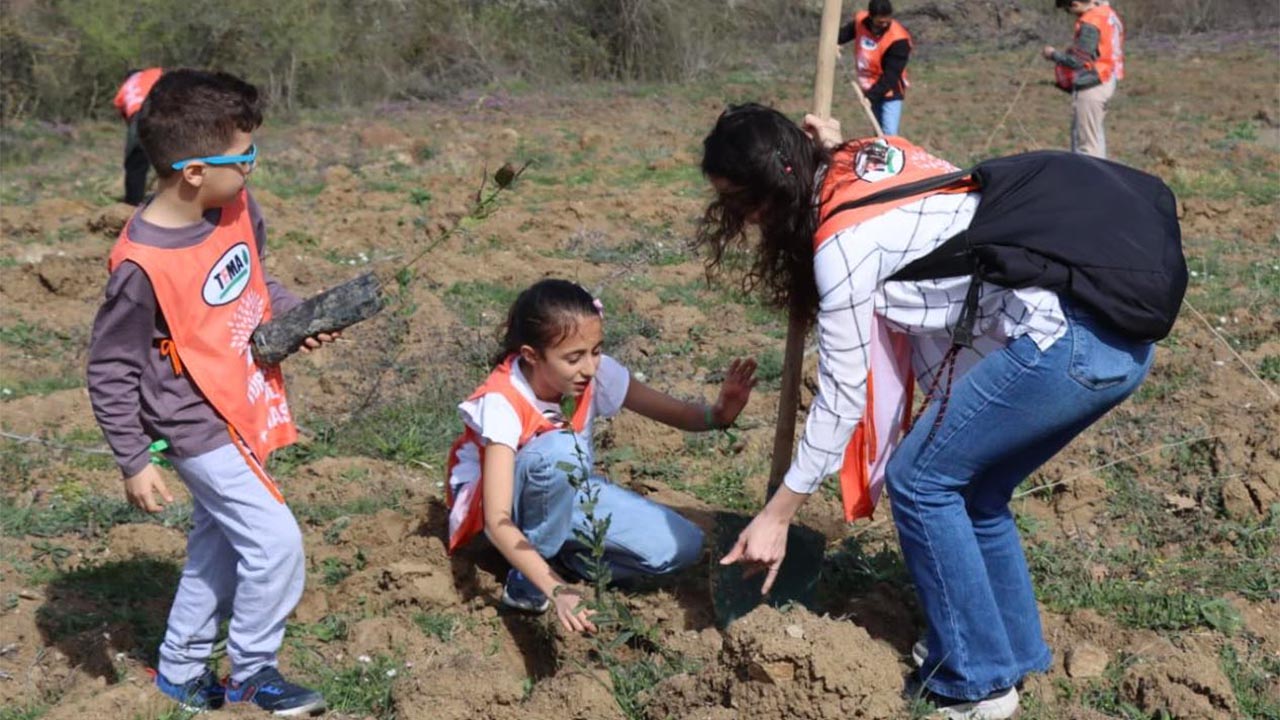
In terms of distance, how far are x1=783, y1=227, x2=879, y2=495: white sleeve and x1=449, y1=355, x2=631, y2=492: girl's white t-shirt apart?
0.84 metres

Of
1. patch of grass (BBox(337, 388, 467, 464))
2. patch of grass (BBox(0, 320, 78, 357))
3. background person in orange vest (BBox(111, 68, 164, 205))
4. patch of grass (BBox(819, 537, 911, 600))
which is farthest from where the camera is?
background person in orange vest (BBox(111, 68, 164, 205))

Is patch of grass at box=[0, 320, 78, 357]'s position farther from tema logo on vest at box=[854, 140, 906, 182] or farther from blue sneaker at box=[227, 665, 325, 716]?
tema logo on vest at box=[854, 140, 906, 182]

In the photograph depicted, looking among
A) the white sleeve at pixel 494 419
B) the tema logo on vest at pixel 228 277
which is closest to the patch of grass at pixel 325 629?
the white sleeve at pixel 494 419

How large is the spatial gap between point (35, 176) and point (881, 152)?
35.6 ft

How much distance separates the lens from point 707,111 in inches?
608

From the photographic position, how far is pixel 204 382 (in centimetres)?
318

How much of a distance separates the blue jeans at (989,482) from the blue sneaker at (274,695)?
1.50 m

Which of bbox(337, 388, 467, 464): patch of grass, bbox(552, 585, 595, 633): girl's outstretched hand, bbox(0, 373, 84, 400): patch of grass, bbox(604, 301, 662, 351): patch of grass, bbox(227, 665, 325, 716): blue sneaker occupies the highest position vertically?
bbox(552, 585, 595, 633): girl's outstretched hand

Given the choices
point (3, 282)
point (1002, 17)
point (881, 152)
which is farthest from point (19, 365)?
point (1002, 17)

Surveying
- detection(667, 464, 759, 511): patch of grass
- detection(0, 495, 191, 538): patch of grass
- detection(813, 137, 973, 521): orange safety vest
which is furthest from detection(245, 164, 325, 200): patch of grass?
detection(813, 137, 973, 521): orange safety vest

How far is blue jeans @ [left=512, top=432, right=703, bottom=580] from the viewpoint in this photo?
363 cm

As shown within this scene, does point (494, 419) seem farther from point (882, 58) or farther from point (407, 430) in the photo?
point (882, 58)

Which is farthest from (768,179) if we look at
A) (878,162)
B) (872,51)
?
(872,51)

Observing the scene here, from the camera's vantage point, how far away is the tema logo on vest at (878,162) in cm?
293
